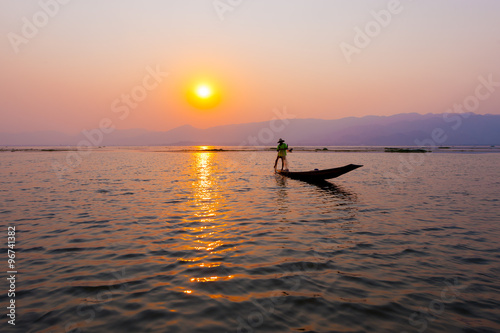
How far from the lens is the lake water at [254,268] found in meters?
4.75

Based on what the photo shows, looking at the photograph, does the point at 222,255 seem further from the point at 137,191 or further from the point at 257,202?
the point at 137,191

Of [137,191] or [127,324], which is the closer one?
[127,324]

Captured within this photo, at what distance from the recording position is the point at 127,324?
15.0 feet

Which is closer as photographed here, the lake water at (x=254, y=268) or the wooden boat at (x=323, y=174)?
the lake water at (x=254, y=268)

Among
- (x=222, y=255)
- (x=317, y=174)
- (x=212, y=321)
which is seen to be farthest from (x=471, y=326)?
(x=317, y=174)

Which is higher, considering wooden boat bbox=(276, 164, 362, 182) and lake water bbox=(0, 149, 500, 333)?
wooden boat bbox=(276, 164, 362, 182)

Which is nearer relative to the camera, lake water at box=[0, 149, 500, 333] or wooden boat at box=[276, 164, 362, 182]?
lake water at box=[0, 149, 500, 333]

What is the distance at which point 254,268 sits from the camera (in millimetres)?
6730

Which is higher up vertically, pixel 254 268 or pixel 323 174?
pixel 323 174

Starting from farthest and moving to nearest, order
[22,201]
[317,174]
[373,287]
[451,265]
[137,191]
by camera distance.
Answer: [317,174]
[137,191]
[22,201]
[451,265]
[373,287]

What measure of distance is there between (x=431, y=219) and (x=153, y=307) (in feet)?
36.2

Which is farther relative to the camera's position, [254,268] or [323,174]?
[323,174]

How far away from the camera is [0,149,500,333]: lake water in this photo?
475 cm

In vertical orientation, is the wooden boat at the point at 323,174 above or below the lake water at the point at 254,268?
above
